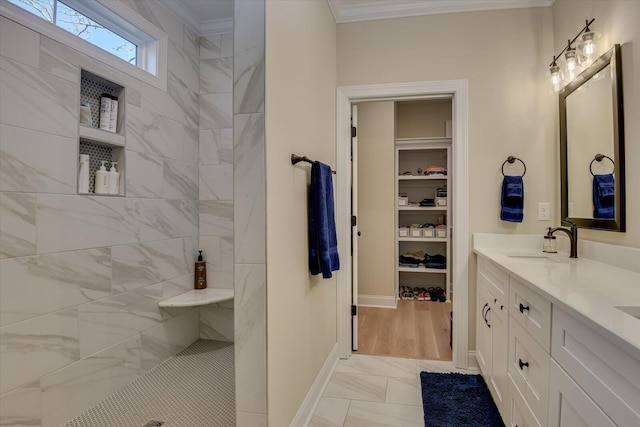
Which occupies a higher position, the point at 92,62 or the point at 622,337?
the point at 92,62

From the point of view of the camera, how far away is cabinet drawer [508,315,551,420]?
4.13 ft

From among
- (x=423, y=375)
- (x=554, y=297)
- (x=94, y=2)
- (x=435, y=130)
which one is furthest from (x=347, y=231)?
(x=435, y=130)

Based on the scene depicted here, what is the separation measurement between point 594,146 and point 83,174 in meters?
2.94

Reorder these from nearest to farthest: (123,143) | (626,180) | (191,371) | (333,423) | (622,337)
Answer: (622,337), (626,180), (333,423), (123,143), (191,371)

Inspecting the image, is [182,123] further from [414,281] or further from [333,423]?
[414,281]

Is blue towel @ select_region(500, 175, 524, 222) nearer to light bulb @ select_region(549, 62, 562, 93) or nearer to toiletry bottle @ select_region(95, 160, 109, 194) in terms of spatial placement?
light bulb @ select_region(549, 62, 562, 93)

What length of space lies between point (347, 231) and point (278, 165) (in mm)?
1377

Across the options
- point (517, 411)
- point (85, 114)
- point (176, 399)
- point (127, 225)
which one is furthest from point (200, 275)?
point (517, 411)

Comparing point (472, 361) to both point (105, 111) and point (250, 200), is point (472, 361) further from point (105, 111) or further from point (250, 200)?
point (105, 111)

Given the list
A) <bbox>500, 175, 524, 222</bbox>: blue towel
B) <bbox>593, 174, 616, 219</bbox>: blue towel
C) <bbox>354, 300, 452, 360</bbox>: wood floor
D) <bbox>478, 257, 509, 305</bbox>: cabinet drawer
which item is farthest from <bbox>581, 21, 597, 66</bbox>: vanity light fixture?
<bbox>354, 300, 452, 360</bbox>: wood floor

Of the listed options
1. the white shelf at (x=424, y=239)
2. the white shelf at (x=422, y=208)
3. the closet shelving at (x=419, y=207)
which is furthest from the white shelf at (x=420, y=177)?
the white shelf at (x=424, y=239)

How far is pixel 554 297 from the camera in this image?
113cm

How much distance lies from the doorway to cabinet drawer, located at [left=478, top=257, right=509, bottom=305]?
0.72ft

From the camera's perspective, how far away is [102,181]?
219 centimetres
